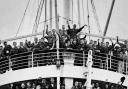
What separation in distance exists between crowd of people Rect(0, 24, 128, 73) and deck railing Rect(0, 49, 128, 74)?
7.5 inches

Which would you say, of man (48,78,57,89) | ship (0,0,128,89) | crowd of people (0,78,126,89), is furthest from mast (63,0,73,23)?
man (48,78,57,89)

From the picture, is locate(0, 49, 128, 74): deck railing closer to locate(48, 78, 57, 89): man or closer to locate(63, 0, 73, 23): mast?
locate(48, 78, 57, 89): man

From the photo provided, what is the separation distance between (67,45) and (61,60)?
2.63ft

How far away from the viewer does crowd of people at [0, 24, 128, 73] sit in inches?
839

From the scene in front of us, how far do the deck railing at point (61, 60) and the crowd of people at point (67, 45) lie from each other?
19 cm

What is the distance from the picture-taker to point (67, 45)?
21422 millimetres

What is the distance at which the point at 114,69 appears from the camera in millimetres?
22656

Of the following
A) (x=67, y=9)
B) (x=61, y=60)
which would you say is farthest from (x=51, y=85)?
(x=67, y=9)

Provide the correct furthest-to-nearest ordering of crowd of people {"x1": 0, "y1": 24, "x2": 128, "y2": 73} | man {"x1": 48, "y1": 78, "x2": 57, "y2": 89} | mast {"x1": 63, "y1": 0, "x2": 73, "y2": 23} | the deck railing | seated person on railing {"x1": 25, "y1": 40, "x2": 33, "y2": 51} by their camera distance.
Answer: mast {"x1": 63, "y1": 0, "x2": 73, "y2": 23} → seated person on railing {"x1": 25, "y1": 40, "x2": 33, "y2": 51} → the deck railing → crowd of people {"x1": 0, "y1": 24, "x2": 128, "y2": 73} → man {"x1": 48, "y1": 78, "x2": 57, "y2": 89}

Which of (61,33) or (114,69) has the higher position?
(61,33)

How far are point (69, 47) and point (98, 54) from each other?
4.64 ft

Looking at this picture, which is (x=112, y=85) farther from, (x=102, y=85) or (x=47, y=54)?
(x=47, y=54)

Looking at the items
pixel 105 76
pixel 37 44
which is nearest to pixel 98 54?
pixel 105 76

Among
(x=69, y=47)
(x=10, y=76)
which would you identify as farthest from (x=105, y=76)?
(x=10, y=76)
